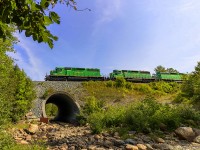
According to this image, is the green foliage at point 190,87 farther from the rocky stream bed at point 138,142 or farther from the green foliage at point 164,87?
the rocky stream bed at point 138,142

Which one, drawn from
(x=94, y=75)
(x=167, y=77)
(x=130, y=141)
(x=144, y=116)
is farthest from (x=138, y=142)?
(x=167, y=77)

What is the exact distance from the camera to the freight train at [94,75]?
43.5 metres

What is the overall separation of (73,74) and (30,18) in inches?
1607

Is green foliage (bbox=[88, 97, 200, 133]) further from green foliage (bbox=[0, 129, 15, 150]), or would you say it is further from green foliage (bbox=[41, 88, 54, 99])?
green foliage (bbox=[41, 88, 54, 99])

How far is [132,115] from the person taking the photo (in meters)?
18.4

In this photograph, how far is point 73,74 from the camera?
43.9 m

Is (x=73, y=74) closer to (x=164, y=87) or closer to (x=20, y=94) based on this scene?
(x=164, y=87)

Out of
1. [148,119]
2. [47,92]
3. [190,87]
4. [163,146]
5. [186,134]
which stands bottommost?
[163,146]

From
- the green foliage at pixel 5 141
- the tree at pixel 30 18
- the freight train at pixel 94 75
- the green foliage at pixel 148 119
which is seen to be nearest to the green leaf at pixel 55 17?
the tree at pixel 30 18

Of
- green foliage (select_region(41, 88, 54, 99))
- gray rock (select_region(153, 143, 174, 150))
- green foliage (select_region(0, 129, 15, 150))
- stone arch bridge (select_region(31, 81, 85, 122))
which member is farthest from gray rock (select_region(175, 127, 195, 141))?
green foliage (select_region(41, 88, 54, 99))

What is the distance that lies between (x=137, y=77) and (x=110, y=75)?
459 centimetres

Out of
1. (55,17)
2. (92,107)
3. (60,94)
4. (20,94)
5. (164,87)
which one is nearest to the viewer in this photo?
(55,17)

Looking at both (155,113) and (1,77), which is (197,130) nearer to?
(155,113)

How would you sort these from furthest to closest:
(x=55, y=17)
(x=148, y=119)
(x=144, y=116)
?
(x=144, y=116)
(x=148, y=119)
(x=55, y=17)
